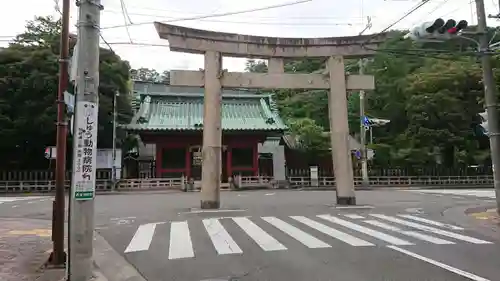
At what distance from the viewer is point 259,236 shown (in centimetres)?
995

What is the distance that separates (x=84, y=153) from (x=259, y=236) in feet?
17.0

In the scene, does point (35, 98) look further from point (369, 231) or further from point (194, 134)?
point (369, 231)

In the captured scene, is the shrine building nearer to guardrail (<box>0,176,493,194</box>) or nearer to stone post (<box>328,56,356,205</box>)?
guardrail (<box>0,176,493,194</box>)

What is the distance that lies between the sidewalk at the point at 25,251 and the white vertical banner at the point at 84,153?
67.9 inches

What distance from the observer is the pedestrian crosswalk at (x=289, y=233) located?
29.0 feet

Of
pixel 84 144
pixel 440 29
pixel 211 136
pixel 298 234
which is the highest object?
pixel 440 29

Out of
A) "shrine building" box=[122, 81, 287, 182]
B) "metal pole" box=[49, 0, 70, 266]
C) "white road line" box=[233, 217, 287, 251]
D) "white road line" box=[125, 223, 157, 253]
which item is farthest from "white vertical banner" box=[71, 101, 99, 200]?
Result: "shrine building" box=[122, 81, 287, 182]

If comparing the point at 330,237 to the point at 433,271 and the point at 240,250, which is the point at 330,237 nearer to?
the point at 240,250

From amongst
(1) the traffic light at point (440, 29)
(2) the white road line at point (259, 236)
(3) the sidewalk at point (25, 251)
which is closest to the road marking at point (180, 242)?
(2) the white road line at point (259, 236)

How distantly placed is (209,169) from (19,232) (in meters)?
6.41

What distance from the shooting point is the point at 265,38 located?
16578 mm

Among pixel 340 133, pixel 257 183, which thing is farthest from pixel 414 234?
pixel 257 183

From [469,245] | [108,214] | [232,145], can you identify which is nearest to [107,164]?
[232,145]

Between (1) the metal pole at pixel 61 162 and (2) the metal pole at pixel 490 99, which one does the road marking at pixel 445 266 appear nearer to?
(1) the metal pole at pixel 61 162
